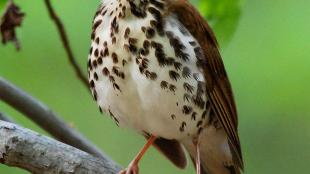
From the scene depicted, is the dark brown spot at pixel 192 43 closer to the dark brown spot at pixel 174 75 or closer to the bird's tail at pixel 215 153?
the dark brown spot at pixel 174 75

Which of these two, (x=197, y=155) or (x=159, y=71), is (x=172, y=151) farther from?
(x=159, y=71)

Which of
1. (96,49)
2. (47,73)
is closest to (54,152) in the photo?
(96,49)

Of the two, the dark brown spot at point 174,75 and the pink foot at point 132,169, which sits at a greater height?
the dark brown spot at point 174,75

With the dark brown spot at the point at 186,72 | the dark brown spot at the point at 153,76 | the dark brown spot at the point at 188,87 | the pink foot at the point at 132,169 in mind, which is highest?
the dark brown spot at the point at 153,76

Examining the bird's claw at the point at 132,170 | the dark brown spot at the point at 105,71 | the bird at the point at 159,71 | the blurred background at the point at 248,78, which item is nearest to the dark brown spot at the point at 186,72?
the bird at the point at 159,71

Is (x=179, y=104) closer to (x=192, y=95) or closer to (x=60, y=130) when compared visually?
(x=192, y=95)

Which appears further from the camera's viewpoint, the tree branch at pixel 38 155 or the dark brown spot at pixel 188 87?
the dark brown spot at pixel 188 87

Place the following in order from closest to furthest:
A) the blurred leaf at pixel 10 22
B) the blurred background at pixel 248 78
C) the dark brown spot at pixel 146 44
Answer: the dark brown spot at pixel 146 44 → the blurred leaf at pixel 10 22 → the blurred background at pixel 248 78

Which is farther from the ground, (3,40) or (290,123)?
(3,40)
